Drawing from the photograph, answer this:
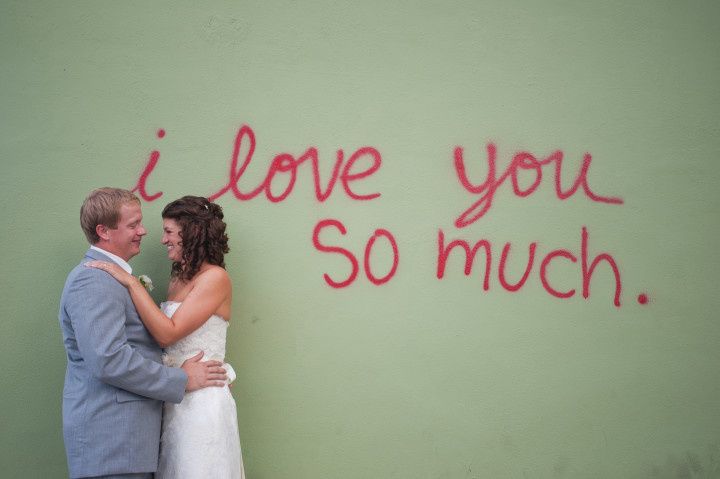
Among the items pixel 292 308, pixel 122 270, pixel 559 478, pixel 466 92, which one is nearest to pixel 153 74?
pixel 122 270

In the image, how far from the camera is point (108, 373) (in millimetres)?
2426

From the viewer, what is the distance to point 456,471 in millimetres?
3402

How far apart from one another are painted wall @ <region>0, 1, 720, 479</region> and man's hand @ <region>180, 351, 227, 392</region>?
0.48 m

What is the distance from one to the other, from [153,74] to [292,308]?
4.70 feet

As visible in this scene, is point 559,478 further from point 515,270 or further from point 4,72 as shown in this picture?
point 4,72

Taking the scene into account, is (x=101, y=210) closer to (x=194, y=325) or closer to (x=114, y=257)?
(x=114, y=257)

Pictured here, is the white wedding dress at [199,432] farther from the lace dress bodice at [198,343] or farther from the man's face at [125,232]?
the man's face at [125,232]

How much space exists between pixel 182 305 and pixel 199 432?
0.56m

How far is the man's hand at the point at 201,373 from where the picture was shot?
2.75 meters

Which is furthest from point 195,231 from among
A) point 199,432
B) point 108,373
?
point 199,432

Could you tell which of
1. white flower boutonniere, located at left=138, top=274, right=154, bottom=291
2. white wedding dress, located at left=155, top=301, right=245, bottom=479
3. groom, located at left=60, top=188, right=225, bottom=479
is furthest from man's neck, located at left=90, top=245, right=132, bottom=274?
white wedding dress, located at left=155, top=301, right=245, bottom=479

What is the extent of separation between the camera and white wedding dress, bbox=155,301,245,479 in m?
2.71

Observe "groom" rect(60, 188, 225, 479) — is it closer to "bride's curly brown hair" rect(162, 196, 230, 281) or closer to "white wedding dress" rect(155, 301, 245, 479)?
"white wedding dress" rect(155, 301, 245, 479)

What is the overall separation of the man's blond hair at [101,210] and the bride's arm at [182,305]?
0.18 m
